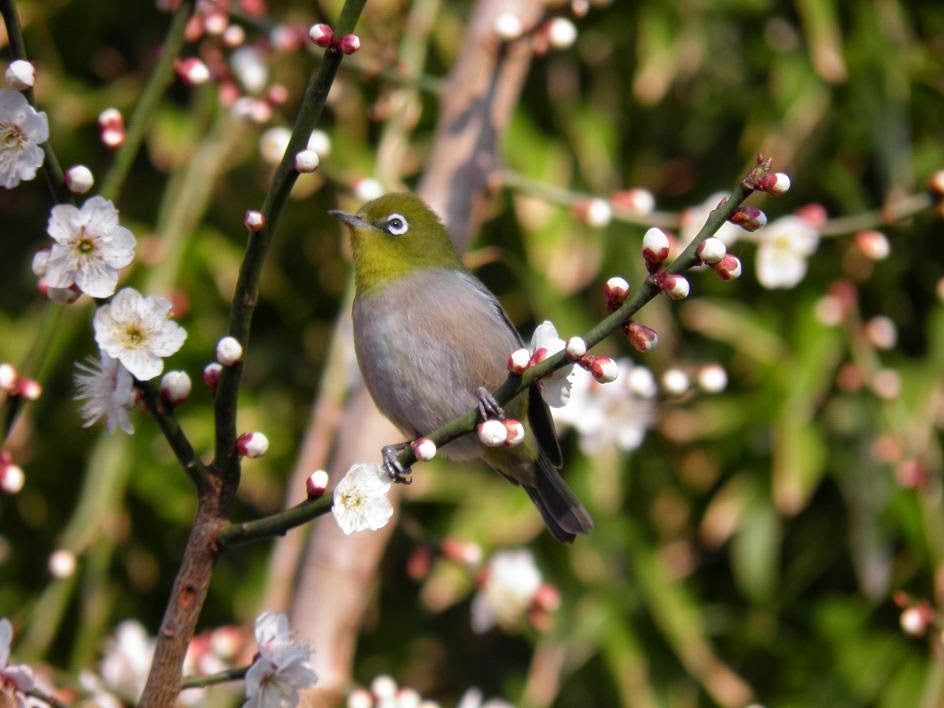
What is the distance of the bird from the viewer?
1899 mm

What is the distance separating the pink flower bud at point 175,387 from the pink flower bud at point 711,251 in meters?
0.52

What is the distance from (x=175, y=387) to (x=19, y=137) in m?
0.28

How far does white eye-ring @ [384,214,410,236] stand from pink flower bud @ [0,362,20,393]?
76 centimetres

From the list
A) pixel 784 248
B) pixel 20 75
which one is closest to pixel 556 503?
pixel 784 248

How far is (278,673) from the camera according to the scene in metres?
1.24

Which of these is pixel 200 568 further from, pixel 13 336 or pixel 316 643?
pixel 13 336

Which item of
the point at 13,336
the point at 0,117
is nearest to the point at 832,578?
the point at 13,336

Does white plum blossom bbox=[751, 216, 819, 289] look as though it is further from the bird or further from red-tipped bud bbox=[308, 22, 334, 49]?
red-tipped bud bbox=[308, 22, 334, 49]

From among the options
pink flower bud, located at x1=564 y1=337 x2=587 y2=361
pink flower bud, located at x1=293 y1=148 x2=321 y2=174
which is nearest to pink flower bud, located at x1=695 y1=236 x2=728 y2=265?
pink flower bud, located at x1=564 y1=337 x2=587 y2=361

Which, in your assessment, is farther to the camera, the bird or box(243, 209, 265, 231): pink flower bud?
the bird

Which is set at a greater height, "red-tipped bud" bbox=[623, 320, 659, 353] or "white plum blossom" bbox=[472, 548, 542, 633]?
"red-tipped bud" bbox=[623, 320, 659, 353]

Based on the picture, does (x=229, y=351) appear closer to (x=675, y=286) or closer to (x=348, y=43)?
(x=348, y=43)

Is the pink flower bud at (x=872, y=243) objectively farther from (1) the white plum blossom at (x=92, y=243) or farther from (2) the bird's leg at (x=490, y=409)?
(1) the white plum blossom at (x=92, y=243)

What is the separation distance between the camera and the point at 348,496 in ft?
4.03
